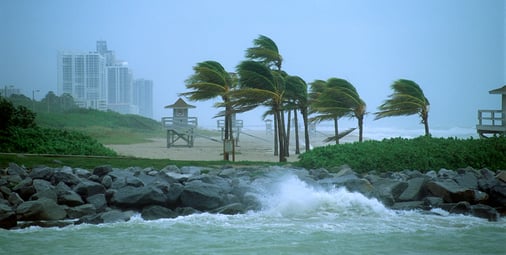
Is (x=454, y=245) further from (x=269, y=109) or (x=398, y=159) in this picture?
(x=269, y=109)

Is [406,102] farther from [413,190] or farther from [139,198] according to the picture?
[139,198]

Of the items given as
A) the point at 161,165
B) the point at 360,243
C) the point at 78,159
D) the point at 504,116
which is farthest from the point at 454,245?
the point at 504,116

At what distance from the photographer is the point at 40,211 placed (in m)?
7.47

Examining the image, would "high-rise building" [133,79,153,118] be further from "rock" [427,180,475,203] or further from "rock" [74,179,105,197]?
"rock" [427,180,475,203]

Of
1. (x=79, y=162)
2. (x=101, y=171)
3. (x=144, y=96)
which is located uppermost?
(x=144, y=96)

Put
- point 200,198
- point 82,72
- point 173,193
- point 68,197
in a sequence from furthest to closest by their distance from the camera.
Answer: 1. point 82,72
2. point 173,193
3. point 200,198
4. point 68,197

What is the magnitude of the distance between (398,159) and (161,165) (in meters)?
4.83

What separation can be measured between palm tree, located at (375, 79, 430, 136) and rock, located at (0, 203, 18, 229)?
1150cm

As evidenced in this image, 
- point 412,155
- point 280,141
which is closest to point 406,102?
point 280,141

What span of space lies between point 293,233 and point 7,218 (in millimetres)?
3703

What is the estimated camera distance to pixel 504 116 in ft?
49.3

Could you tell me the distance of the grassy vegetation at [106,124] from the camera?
84.0 feet

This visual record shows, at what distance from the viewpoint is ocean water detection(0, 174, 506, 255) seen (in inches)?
247

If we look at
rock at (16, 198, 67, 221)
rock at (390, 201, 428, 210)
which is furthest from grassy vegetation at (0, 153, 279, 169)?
rock at (390, 201, 428, 210)
